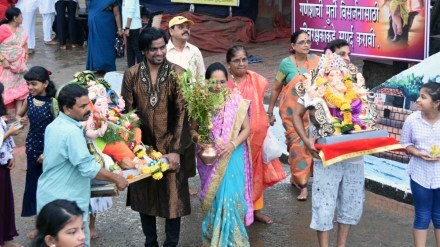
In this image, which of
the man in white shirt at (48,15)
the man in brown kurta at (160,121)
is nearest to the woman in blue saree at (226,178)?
the man in brown kurta at (160,121)

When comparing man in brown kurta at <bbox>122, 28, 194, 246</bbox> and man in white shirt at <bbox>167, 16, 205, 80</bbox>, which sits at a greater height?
man in white shirt at <bbox>167, 16, 205, 80</bbox>

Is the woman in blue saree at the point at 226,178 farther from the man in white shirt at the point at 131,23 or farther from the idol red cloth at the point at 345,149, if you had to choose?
the man in white shirt at the point at 131,23

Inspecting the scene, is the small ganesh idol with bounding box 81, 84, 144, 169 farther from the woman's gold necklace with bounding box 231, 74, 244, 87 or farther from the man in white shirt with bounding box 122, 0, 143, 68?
the man in white shirt with bounding box 122, 0, 143, 68

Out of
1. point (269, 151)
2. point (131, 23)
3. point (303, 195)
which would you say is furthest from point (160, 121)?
point (131, 23)

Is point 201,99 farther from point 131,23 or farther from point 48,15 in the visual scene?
point 48,15

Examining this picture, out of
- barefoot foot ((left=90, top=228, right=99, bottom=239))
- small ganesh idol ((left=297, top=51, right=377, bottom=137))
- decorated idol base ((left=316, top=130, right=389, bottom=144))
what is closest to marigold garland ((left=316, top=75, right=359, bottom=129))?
small ganesh idol ((left=297, top=51, right=377, bottom=137))

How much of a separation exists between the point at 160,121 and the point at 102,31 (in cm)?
693

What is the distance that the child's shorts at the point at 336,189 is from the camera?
16.3ft

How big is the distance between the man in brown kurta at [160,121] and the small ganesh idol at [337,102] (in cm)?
94

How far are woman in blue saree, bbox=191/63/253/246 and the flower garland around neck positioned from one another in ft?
2.27

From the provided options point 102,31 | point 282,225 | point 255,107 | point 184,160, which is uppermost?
point 102,31

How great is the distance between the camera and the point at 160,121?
5090 mm

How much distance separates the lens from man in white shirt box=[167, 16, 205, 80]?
252 inches

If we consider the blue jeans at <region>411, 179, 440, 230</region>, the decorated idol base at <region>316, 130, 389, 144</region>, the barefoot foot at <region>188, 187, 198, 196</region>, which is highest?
the decorated idol base at <region>316, 130, 389, 144</region>
